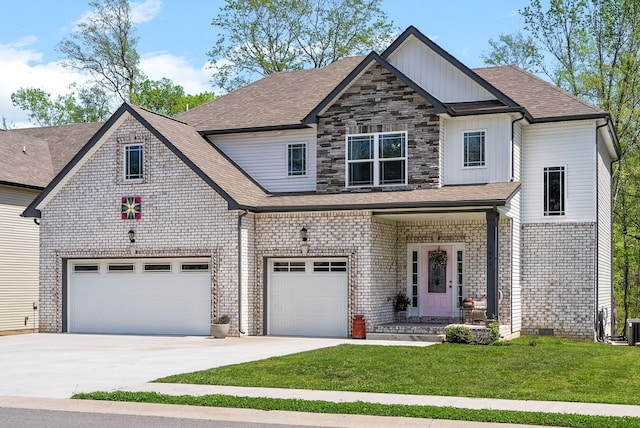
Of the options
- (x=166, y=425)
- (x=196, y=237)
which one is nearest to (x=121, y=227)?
(x=196, y=237)

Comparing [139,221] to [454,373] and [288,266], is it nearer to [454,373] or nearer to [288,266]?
[288,266]

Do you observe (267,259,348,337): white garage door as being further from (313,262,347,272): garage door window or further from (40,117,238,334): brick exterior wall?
(40,117,238,334): brick exterior wall

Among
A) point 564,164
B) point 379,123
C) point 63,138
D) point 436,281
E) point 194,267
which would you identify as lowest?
point 436,281

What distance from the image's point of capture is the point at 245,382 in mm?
14266

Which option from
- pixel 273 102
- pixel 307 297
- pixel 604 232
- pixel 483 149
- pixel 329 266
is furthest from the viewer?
pixel 604 232

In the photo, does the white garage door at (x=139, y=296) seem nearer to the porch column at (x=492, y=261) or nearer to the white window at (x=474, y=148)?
the porch column at (x=492, y=261)

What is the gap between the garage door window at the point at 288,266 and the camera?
25344 mm

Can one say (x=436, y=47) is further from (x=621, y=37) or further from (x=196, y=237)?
(x=621, y=37)

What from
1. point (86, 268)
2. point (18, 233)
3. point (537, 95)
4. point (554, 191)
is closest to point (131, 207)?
point (86, 268)

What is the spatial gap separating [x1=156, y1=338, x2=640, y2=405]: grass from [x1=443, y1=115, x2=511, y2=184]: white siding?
694 cm

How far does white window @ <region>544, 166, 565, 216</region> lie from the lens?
26.3 meters

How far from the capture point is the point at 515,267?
83.7ft

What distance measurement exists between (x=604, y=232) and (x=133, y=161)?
644 inches

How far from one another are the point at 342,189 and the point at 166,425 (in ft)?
53.1
